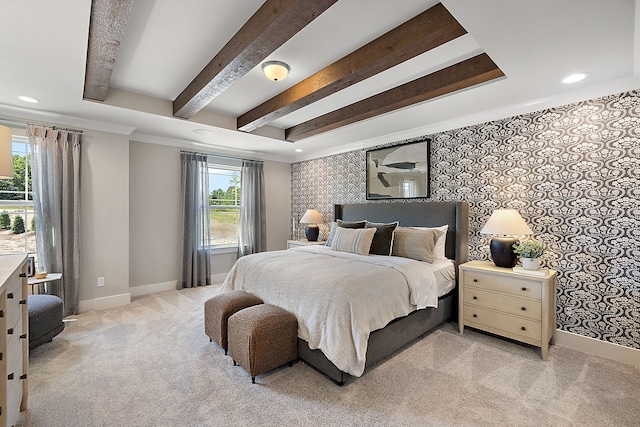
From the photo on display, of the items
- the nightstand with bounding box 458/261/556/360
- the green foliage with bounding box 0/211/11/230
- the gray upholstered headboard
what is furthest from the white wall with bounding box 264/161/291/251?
the nightstand with bounding box 458/261/556/360

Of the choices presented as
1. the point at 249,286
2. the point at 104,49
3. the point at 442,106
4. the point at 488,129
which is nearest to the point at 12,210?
the point at 104,49

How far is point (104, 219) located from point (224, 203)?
1.88 m

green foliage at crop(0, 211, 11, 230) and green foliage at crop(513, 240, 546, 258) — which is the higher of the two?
green foliage at crop(0, 211, 11, 230)

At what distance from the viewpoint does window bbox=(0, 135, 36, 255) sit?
3.30 meters

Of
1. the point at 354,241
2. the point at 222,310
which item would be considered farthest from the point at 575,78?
the point at 222,310

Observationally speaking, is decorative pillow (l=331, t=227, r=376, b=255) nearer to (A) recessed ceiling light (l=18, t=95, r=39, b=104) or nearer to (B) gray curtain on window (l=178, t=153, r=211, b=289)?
(B) gray curtain on window (l=178, t=153, r=211, b=289)

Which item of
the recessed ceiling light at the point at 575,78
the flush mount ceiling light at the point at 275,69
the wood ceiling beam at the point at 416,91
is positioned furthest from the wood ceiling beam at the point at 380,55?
the recessed ceiling light at the point at 575,78

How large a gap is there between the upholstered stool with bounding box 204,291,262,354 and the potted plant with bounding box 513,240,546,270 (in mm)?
2584

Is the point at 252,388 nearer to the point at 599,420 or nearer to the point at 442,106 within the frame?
the point at 599,420

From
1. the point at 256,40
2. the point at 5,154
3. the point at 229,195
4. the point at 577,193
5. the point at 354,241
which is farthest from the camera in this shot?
the point at 229,195

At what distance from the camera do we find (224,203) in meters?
5.27

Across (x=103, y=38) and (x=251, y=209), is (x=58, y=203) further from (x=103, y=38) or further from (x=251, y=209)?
(x=251, y=209)

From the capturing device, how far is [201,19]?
197cm

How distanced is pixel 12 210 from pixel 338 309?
13.3 ft
